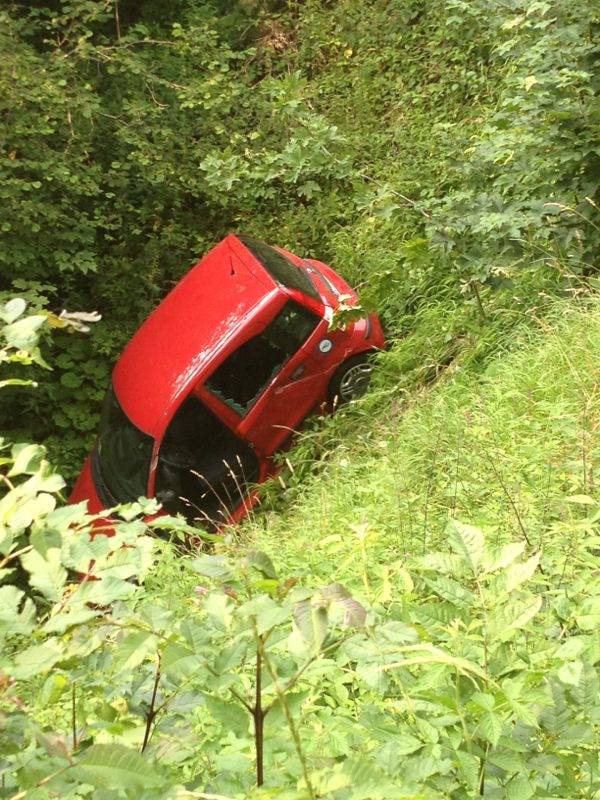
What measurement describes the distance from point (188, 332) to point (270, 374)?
681 millimetres

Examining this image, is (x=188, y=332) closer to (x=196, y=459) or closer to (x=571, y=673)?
(x=196, y=459)

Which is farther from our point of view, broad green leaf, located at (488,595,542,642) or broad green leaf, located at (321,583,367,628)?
broad green leaf, located at (488,595,542,642)

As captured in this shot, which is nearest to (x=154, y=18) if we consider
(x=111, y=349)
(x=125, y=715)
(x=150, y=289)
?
(x=150, y=289)

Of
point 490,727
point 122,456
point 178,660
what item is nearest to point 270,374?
point 122,456

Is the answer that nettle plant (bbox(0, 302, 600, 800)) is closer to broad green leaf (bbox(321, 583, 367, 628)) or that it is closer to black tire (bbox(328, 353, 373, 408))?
broad green leaf (bbox(321, 583, 367, 628))

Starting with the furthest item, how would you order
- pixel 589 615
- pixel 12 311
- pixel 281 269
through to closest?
pixel 281 269 < pixel 589 615 < pixel 12 311

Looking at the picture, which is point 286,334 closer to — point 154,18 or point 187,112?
point 187,112

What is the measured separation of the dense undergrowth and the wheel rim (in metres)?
0.20

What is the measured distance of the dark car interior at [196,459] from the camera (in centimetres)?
496

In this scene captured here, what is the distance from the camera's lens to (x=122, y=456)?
17.0 feet

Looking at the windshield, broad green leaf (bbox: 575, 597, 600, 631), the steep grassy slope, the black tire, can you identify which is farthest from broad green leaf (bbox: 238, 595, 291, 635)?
the black tire

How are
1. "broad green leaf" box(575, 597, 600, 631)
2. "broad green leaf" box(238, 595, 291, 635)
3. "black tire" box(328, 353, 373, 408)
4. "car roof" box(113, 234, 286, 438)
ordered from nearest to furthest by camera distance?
"broad green leaf" box(238, 595, 291, 635), "broad green leaf" box(575, 597, 600, 631), "car roof" box(113, 234, 286, 438), "black tire" box(328, 353, 373, 408)

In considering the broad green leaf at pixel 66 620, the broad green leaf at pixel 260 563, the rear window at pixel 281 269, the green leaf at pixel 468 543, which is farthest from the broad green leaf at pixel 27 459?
the rear window at pixel 281 269

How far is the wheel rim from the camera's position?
211 inches
